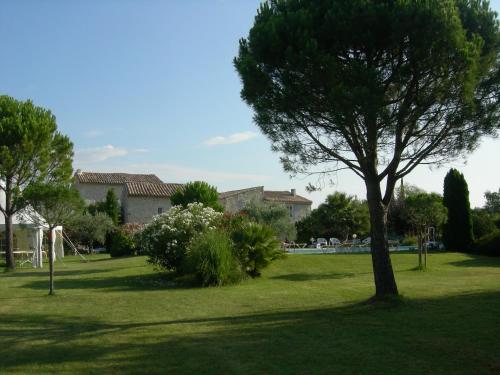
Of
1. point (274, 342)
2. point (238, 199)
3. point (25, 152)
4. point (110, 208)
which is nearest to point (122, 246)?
point (25, 152)

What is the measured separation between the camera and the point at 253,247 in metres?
18.0

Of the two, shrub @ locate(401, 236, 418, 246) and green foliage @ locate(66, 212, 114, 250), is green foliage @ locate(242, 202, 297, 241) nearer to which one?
shrub @ locate(401, 236, 418, 246)

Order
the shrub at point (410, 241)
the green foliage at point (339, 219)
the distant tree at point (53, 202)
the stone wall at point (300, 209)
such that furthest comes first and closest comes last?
the stone wall at point (300, 209) < the green foliage at point (339, 219) < the shrub at point (410, 241) < the distant tree at point (53, 202)

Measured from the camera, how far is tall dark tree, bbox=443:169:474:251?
29.8m

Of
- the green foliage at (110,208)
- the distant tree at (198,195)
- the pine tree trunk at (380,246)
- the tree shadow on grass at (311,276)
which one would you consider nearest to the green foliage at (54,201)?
the tree shadow on grass at (311,276)

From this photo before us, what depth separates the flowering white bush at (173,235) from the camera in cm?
1819

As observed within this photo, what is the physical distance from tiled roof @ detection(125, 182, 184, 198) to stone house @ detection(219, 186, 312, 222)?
5112mm

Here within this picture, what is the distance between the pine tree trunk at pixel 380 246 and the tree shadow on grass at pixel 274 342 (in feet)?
2.20

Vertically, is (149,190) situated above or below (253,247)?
above

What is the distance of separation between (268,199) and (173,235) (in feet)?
124

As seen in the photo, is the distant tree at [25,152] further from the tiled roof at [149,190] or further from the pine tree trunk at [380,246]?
the tiled roof at [149,190]

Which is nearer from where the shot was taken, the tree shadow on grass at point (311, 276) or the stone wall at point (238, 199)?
the tree shadow on grass at point (311, 276)

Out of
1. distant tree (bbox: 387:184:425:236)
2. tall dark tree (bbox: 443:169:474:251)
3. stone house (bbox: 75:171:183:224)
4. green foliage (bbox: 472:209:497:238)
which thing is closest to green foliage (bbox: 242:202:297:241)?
distant tree (bbox: 387:184:425:236)

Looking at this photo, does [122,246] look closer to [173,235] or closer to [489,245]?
[173,235]
